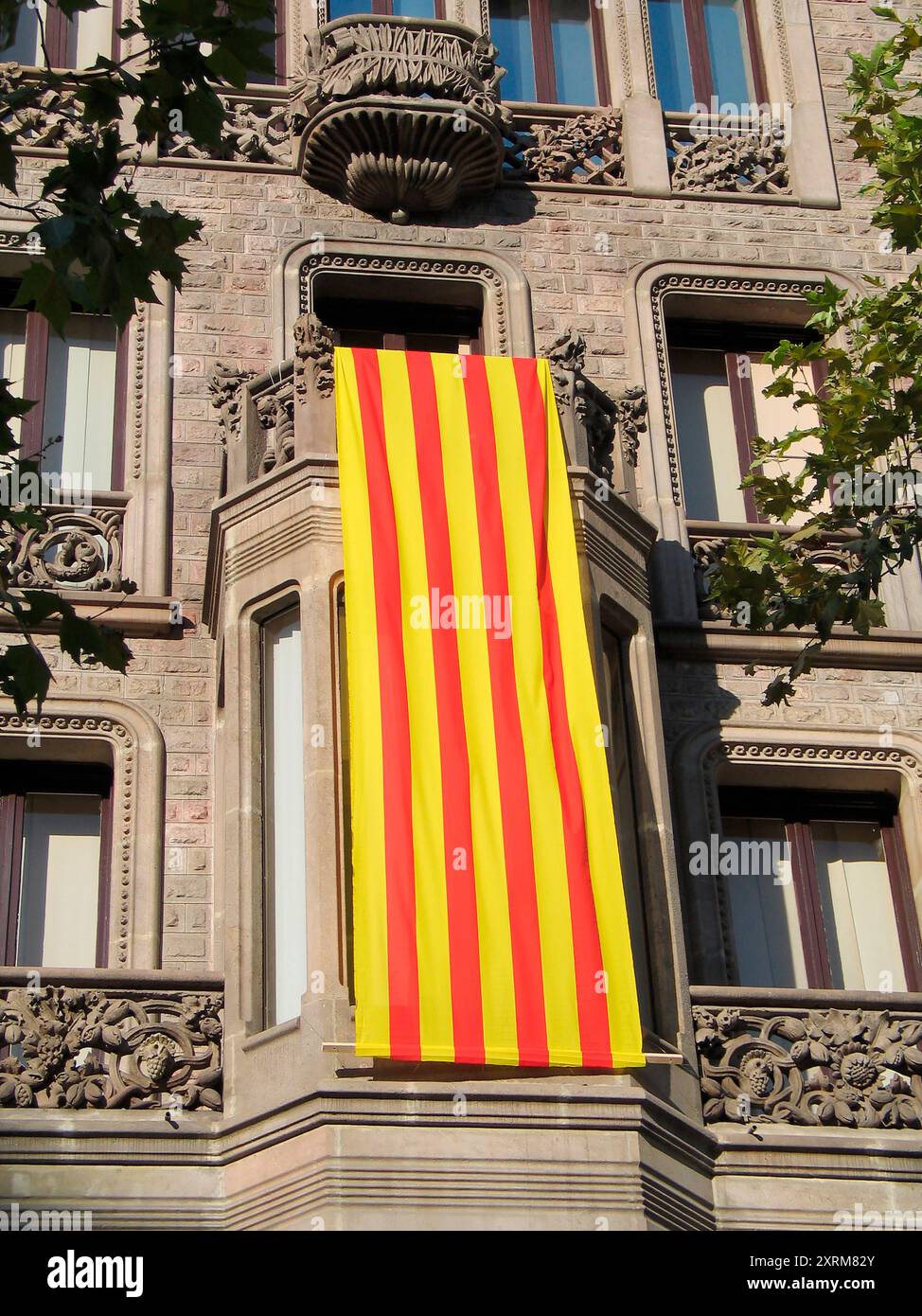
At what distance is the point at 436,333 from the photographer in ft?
73.8

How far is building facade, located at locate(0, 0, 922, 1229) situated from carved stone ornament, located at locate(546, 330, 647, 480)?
1.5 inches

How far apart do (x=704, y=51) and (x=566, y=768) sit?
10347mm

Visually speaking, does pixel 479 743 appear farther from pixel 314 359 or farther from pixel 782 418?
pixel 782 418

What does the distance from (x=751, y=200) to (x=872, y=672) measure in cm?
522

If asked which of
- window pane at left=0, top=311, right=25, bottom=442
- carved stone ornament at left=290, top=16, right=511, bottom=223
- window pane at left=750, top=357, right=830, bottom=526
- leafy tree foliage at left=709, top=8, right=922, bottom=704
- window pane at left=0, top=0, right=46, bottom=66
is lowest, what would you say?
leafy tree foliage at left=709, top=8, right=922, bottom=704

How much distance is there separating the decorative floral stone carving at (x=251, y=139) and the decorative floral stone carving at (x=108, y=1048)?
8.87 m

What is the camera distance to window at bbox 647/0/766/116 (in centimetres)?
2420

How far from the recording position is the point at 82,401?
70.8 ft

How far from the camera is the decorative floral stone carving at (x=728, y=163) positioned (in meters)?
23.3

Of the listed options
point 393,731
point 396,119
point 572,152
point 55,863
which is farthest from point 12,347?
point 393,731

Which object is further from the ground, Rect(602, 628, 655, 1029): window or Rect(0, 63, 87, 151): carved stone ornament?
Rect(0, 63, 87, 151): carved stone ornament

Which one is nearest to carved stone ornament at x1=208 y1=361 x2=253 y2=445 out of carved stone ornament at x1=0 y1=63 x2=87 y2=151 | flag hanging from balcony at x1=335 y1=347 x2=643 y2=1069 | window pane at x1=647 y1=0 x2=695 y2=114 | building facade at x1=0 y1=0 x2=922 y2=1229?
building facade at x1=0 y1=0 x2=922 y2=1229

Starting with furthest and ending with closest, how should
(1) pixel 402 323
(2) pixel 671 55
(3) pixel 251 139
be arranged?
(2) pixel 671 55 < (3) pixel 251 139 < (1) pixel 402 323

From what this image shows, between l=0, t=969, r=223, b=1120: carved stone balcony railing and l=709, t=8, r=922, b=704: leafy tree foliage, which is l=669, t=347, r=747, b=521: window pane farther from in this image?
l=0, t=969, r=223, b=1120: carved stone balcony railing
